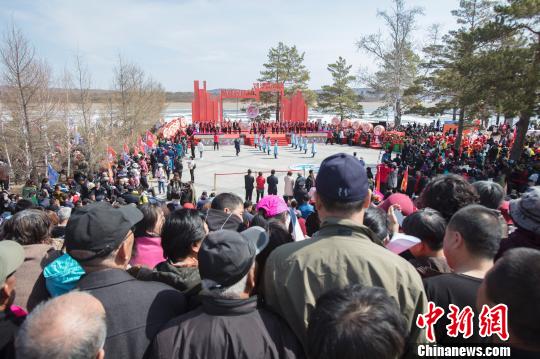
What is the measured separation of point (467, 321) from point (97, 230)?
198 cm

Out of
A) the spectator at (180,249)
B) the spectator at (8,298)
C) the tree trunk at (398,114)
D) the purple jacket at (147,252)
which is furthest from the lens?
the tree trunk at (398,114)

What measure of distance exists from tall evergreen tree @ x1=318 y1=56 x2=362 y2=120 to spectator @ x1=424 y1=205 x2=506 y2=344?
3987cm

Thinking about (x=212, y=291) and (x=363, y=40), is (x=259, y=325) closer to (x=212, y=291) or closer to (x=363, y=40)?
(x=212, y=291)

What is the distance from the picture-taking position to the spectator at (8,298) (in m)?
1.78

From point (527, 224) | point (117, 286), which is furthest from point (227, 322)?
point (527, 224)

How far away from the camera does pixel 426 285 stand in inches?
74.4

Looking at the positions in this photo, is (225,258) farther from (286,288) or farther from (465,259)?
(465,259)

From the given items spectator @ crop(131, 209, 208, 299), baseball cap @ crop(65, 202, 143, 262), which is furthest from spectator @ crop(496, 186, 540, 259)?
baseball cap @ crop(65, 202, 143, 262)

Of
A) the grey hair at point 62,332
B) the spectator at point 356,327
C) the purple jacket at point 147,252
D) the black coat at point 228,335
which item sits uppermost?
the spectator at point 356,327

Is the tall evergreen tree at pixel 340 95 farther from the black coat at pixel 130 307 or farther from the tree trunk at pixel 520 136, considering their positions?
the black coat at pixel 130 307

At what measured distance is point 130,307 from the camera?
176 centimetres

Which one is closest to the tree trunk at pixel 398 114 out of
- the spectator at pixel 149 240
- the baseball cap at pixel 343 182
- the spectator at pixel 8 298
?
the spectator at pixel 149 240

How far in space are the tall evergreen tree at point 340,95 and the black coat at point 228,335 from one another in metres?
40.6

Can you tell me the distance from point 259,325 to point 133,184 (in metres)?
11.9
